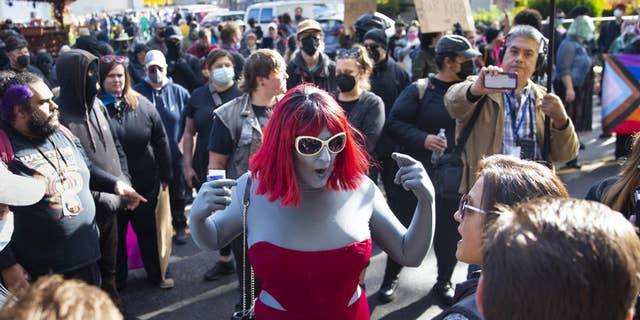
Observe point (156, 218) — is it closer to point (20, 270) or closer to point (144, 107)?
point (144, 107)

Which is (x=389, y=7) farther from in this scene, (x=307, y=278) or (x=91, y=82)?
(x=307, y=278)

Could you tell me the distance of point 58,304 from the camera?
4.17 feet

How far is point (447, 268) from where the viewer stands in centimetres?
429

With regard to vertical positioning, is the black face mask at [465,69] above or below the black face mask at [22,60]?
above

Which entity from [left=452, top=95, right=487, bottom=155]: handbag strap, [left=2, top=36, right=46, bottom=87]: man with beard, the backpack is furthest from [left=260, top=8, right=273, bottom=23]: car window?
the backpack

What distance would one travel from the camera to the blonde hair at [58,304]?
1.25 metres

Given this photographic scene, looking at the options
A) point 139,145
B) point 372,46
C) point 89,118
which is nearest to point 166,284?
point 139,145

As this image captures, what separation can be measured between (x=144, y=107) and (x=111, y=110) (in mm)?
232

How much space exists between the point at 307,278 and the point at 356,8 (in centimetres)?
456

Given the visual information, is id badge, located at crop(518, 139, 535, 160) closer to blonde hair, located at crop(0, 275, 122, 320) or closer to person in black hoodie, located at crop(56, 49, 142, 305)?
person in black hoodie, located at crop(56, 49, 142, 305)

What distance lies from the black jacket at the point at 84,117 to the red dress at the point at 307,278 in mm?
1792

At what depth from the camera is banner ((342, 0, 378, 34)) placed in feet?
20.8

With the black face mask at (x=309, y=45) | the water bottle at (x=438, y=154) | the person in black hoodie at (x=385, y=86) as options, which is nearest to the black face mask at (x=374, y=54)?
the person in black hoodie at (x=385, y=86)

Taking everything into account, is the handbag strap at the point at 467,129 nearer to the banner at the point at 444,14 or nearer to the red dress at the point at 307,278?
the banner at the point at 444,14
